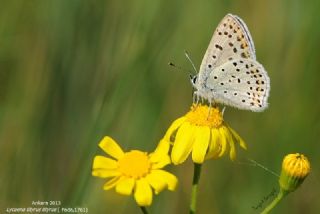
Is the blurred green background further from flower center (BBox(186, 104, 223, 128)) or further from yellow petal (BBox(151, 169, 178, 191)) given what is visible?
yellow petal (BBox(151, 169, 178, 191))

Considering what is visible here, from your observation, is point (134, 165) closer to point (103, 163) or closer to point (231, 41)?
point (103, 163)

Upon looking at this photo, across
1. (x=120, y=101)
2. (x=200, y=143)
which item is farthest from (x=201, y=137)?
(x=120, y=101)

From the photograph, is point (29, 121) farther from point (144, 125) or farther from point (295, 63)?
point (295, 63)

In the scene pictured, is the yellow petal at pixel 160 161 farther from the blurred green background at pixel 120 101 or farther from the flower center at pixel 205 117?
the blurred green background at pixel 120 101

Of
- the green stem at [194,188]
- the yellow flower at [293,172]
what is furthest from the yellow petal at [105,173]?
the yellow flower at [293,172]

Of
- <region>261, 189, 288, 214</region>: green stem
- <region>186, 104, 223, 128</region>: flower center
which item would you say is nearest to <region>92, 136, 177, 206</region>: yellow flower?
<region>186, 104, 223, 128</region>: flower center
